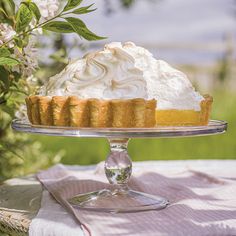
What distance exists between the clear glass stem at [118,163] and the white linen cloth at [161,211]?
6.0 inches

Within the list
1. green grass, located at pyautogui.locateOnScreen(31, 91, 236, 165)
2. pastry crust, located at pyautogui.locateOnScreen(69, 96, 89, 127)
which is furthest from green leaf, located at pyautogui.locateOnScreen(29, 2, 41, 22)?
green grass, located at pyautogui.locateOnScreen(31, 91, 236, 165)

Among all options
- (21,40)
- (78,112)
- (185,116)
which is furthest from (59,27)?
(185,116)

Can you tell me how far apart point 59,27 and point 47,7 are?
8 centimetres

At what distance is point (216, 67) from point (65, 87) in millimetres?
9497

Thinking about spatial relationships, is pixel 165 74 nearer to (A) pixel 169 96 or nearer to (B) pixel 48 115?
(A) pixel 169 96

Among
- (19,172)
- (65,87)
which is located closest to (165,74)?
(65,87)

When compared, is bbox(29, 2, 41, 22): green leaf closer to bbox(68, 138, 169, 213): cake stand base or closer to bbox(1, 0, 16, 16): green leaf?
bbox(1, 0, 16, 16): green leaf

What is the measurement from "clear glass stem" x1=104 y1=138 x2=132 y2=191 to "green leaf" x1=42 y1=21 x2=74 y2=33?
343 mm

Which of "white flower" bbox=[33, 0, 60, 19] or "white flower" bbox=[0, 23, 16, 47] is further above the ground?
"white flower" bbox=[33, 0, 60, 19]

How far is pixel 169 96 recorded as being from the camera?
5.49ft

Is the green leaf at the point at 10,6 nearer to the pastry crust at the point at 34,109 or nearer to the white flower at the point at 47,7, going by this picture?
the white flower at the point at 47,7

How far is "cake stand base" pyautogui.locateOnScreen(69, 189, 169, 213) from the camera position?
1654 millimetres

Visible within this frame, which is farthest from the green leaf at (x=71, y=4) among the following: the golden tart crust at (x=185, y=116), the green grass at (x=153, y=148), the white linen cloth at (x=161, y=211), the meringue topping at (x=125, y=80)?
the green grass at (x=153, y=148)

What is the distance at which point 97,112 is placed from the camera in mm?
1577
